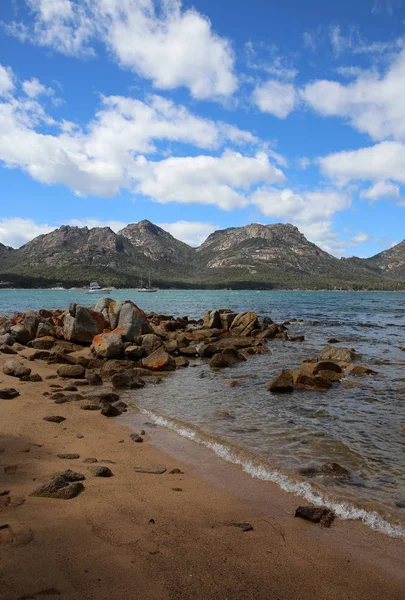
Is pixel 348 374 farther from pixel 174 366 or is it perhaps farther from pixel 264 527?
pixel 264 527

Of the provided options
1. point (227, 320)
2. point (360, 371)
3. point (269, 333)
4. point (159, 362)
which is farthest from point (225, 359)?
point (227, 320)

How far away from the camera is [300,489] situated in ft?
19.6

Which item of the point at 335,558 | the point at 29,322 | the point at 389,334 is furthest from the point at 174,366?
the point at 389,334

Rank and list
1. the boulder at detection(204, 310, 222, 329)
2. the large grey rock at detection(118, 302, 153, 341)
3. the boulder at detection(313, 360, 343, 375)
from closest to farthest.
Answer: the boulder at detection(313, 360, 343, 375) < the large grey rock at detection(118, 302, 153, 341) < the boulder at detection(204, 310, 222, 329)

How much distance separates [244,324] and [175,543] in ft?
78.8

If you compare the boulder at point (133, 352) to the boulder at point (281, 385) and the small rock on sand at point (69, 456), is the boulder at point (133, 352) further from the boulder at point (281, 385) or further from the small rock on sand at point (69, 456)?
the small rock on sand at point (69, 456)

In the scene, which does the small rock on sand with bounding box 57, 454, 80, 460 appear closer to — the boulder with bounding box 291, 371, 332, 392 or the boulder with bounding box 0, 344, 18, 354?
the boulder with bounding box 291, 371, 332, 392

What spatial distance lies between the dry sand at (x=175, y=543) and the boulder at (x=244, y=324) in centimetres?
2086

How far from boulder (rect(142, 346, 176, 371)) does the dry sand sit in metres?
8.98

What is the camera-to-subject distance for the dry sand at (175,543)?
3.54m

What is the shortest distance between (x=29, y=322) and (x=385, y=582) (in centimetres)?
2218

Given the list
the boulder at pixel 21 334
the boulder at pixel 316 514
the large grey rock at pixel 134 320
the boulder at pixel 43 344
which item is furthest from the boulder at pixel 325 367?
the boulder at pixel 21 334

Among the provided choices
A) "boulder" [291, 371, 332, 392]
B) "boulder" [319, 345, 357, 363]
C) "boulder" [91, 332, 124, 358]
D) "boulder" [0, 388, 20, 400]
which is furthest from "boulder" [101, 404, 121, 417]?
"boulder" [319, 345, 357, 363]

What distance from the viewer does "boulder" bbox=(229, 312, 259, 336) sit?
2762 centimetres
